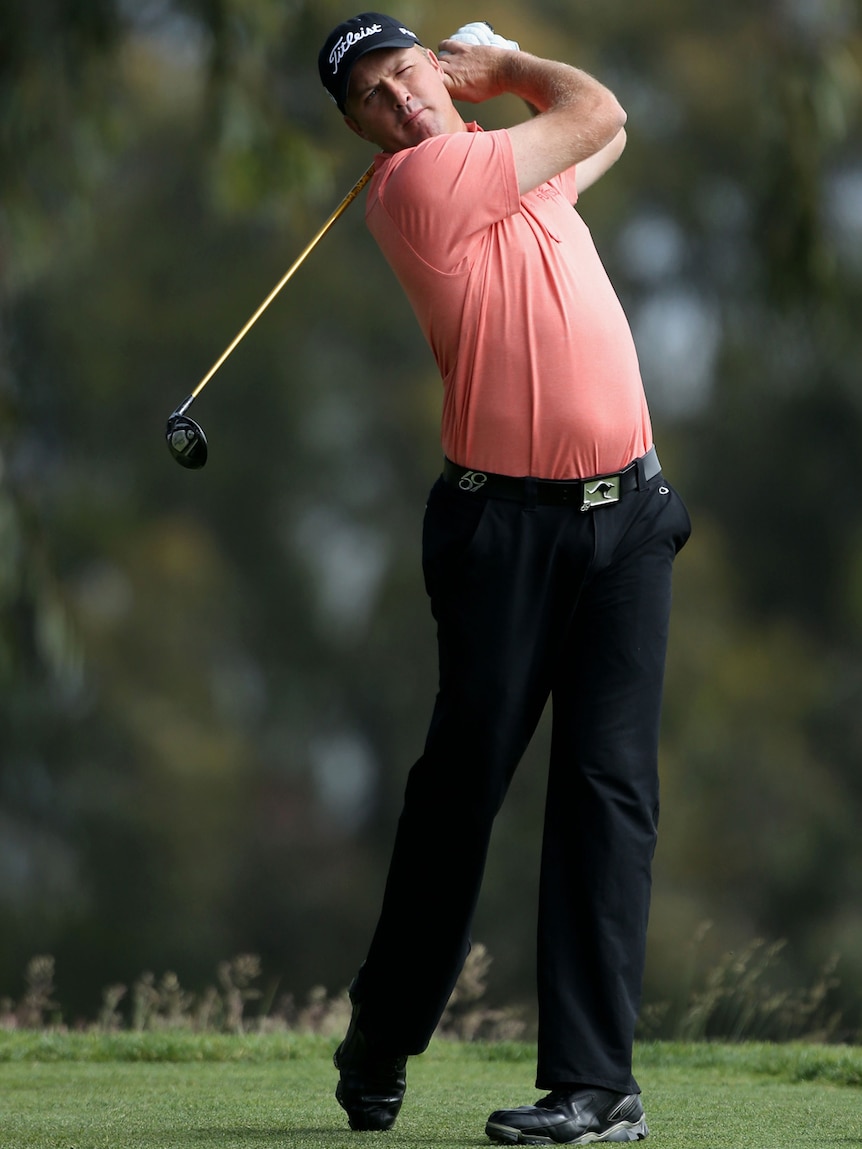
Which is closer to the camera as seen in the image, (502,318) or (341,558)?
(502,318)

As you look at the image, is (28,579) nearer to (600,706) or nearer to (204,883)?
(600,706)

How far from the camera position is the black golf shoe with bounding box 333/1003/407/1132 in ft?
7.36

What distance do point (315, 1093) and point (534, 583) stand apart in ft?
3.07

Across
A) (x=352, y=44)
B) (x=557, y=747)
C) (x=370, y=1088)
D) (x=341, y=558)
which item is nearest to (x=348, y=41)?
(x=352, y=44)

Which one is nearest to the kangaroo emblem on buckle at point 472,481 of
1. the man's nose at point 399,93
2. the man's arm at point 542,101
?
the man's arm at point 542,101

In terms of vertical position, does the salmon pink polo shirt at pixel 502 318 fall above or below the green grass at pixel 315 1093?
above

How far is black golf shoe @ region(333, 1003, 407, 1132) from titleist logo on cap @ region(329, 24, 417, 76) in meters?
1.13

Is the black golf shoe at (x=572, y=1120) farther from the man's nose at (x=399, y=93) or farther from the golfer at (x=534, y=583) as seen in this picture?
the man's nose at (x=399, y=93)

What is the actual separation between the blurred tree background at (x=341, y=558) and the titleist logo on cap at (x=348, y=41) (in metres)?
6.92

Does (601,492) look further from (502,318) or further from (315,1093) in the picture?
(315,1093)

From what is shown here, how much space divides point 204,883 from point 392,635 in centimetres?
167

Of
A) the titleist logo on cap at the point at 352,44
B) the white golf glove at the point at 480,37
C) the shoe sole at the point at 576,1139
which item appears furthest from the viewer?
the white golf glove at the point at 480,37

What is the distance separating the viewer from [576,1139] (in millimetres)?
2086

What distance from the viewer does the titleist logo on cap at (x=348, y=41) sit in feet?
7.38
